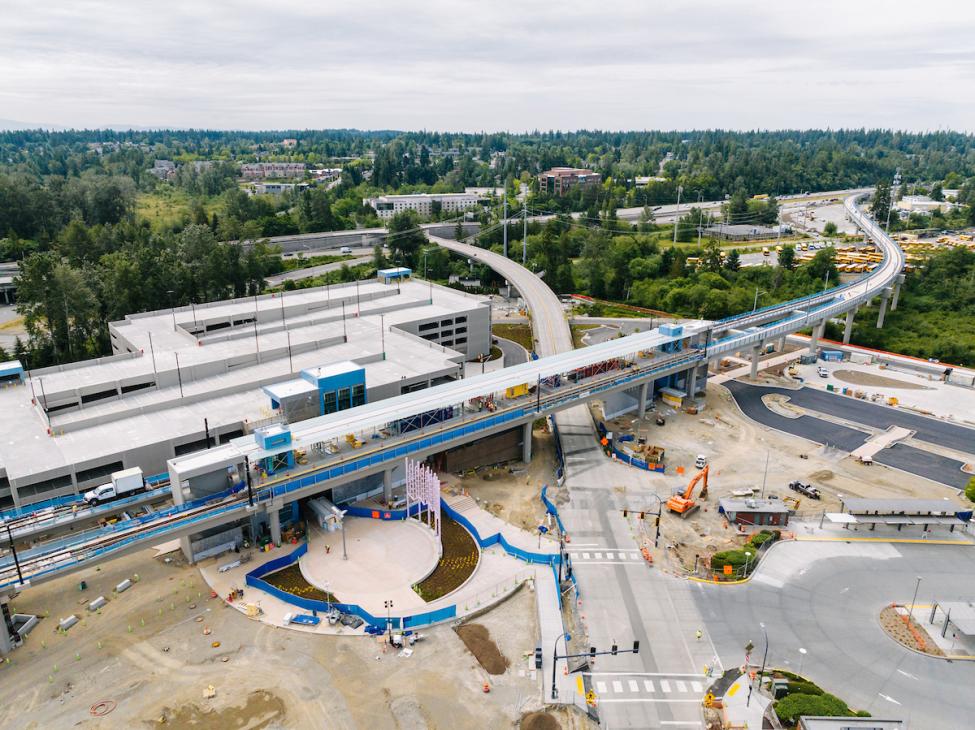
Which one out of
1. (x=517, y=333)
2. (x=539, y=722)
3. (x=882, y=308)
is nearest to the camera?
(x=539, y=722)

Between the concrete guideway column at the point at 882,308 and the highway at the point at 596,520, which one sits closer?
the highway at the point at 596,520

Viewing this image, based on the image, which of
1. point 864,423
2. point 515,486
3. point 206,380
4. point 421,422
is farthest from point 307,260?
point 864,423

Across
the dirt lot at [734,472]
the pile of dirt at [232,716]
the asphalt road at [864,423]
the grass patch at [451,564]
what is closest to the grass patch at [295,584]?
the grass patch at [451,564]

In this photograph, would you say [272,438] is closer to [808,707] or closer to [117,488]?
[117,488]

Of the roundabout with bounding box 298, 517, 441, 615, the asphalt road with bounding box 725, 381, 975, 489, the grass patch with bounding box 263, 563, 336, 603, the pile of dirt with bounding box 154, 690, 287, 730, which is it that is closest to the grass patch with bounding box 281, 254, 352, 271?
the asphalt road with bounding box 725, 381, 975, 489

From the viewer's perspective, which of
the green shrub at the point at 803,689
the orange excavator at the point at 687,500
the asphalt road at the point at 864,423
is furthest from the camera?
the asphalt road at the point at 864,423

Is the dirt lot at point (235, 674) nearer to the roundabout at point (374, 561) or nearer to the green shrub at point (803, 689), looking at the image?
the roundabout at point (374, 561)

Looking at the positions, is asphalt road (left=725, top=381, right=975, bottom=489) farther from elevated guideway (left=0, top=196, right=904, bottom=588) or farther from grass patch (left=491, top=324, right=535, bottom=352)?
grass patch (left=491, top=324, right=535, bottom=352)
